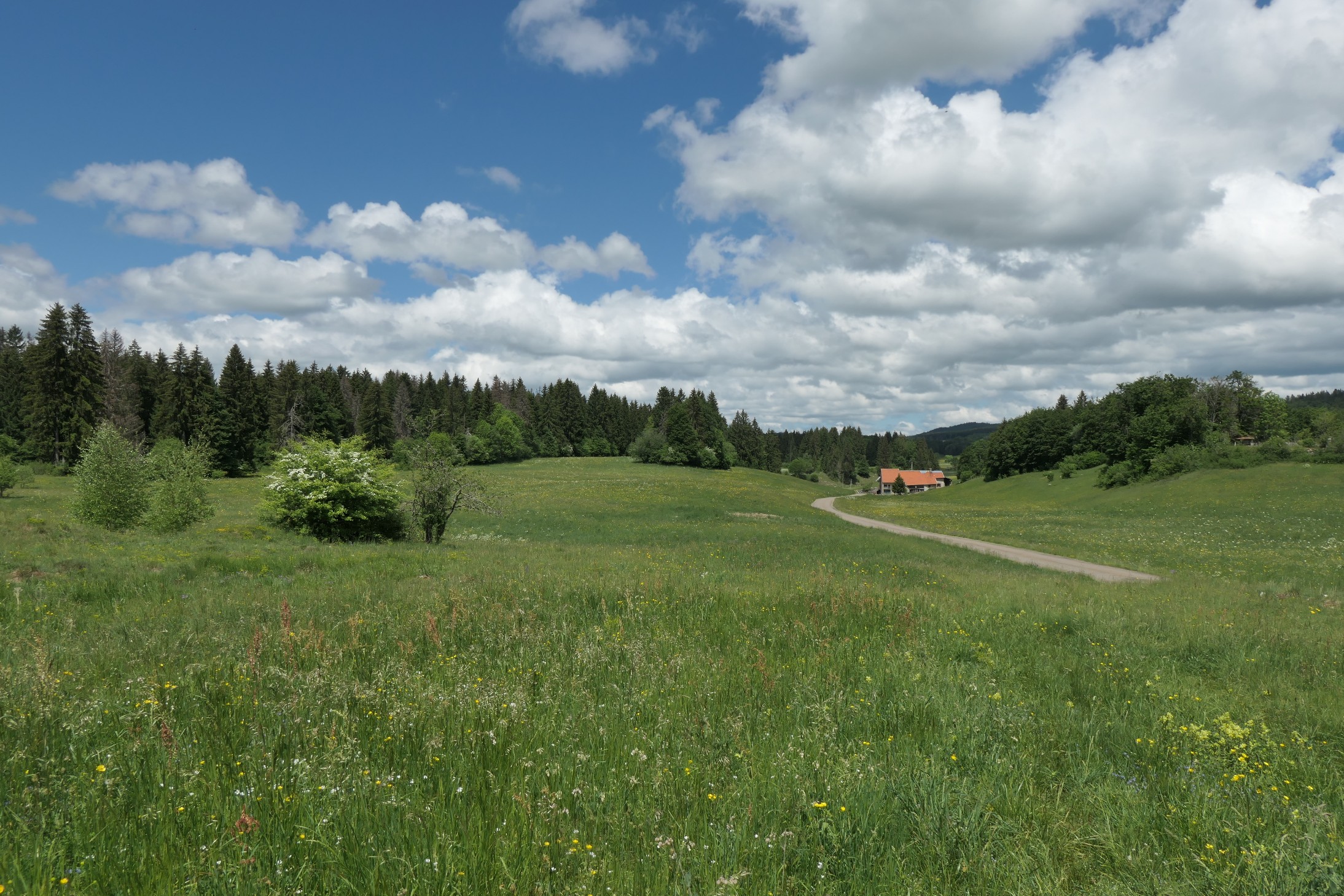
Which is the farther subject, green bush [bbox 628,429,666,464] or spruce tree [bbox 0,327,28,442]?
green bush [bbox 628,429,666,464]

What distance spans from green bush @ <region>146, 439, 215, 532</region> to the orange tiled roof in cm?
13895

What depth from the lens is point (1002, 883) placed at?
3.33m

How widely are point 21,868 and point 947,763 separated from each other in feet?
18.0

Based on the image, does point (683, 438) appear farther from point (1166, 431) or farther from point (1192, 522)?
point (1192, 522)

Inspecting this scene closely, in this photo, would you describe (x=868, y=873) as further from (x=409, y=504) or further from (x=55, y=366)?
(x=55, y=366)

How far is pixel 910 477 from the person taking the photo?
5925 inches

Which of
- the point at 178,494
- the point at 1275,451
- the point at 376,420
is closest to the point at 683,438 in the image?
the point at 376,420

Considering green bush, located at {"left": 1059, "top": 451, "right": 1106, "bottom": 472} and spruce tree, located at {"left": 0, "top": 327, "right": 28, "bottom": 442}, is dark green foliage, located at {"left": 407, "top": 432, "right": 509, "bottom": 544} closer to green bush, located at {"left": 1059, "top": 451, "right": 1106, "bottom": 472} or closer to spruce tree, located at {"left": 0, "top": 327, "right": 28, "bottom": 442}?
spruce tree, located at {"left": 0, "top": 327, "right": 28, "bottom": 442}

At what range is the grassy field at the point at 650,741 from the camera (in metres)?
3.21

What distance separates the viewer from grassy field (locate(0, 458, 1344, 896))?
321 cm

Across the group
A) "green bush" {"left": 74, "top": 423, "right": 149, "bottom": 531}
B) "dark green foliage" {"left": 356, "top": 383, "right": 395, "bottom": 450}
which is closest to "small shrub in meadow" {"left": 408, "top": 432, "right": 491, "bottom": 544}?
"green bush" {"left": 74, "top": 423, "right": 149, "bottom": 531}

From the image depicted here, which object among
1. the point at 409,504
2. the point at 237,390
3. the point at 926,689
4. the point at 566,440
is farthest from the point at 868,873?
the point at 566,440

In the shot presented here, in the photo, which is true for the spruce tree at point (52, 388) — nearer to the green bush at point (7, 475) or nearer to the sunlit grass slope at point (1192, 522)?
the green bush at point (7, 475)

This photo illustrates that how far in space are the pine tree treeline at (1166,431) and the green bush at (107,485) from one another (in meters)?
84.1
